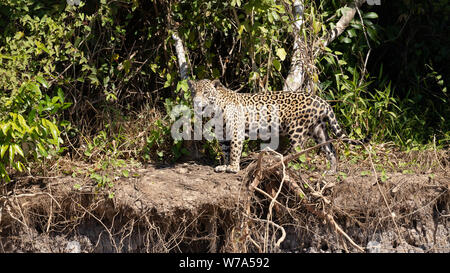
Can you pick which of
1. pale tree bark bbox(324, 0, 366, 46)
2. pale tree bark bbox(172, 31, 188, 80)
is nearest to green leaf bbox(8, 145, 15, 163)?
pale tree bark bbox(172, 31, 188, 80)

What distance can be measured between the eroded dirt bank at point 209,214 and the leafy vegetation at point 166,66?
382 mm

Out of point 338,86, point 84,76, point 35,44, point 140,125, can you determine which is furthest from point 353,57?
point 35,44

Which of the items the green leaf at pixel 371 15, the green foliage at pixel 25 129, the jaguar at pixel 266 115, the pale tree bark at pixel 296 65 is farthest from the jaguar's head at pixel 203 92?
the green leaf at pixel 371 15

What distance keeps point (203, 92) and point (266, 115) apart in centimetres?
79

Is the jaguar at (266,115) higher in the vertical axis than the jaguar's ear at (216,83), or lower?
lower

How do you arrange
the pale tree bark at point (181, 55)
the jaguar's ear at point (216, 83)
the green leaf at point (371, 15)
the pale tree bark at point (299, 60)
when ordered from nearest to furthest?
the jaguar's ear at point (216, 83) → the pale tree bark at point (181, 55) → the pale tree bark at point (299, 60) → the green leaf at point (371, 15)

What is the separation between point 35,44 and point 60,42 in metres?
0.30

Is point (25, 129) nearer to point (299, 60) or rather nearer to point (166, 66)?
point (166, 66)

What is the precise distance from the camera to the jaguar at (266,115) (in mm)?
6863

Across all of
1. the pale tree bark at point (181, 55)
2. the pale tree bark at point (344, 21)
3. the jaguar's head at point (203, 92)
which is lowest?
the jaguar's head at point (203, 92)

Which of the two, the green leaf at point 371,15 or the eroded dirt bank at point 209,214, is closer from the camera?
the eroded dirt bank at point 209,214

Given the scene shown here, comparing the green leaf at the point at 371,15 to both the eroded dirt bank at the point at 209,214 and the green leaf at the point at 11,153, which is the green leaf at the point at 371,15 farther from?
the green leaf at the point at 11,153

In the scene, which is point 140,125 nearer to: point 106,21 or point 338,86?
point 106,21

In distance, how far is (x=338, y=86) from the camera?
313 inches
